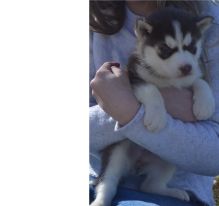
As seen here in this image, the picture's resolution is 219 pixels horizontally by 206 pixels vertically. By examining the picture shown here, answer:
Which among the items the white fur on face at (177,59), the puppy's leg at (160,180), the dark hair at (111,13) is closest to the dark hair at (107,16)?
the dark hair at (111,13)

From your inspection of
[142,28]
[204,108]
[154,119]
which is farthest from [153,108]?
[142,28]

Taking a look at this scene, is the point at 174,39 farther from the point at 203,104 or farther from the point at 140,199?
the point at 140,199

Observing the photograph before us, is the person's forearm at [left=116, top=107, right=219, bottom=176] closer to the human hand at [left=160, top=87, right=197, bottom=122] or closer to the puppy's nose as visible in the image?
the human hand at [left=160, top=87, right=197, bottom=122]

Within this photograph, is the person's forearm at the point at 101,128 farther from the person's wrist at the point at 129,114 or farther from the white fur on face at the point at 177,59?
the white fur on face at the point at 177,59

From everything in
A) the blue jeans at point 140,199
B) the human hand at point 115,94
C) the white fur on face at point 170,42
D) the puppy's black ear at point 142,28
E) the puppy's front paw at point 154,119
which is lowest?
the blue jeans at point 140,199

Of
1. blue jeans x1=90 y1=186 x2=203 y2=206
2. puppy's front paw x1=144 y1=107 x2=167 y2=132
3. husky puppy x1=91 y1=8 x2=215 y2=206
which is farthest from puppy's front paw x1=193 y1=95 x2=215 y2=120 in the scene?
blue jeans x1=90 y1=186 x2=203 y2=206
